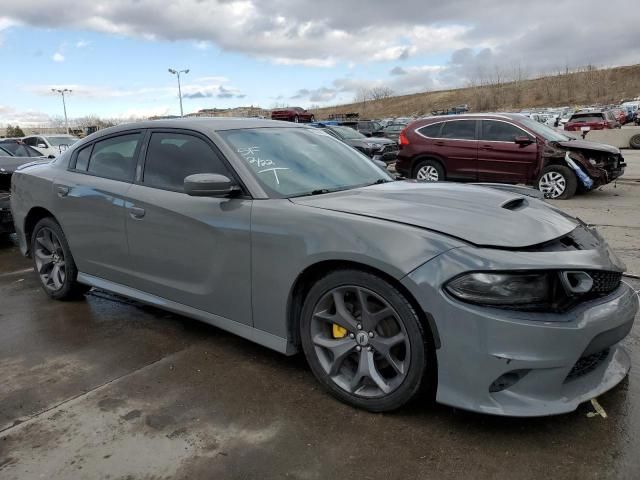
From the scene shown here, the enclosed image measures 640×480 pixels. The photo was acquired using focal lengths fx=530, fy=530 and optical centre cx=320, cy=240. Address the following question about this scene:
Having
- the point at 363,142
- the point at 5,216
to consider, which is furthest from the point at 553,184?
the point at 5,216

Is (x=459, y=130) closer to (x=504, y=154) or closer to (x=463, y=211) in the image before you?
(x=504, y=154)

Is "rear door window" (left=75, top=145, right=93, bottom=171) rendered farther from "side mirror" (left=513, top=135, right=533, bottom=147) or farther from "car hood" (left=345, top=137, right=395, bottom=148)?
"car hood" (left=345, top=137, right=395, bottom=148)

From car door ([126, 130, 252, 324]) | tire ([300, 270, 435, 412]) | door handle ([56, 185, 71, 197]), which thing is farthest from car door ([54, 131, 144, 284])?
tire ([300, 270, 435, 412])

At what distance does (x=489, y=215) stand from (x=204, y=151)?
1.82 meters

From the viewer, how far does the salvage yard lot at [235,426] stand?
232 centimetres

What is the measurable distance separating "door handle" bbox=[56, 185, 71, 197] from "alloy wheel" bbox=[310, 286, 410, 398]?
2.59 meters

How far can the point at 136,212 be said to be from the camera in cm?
362

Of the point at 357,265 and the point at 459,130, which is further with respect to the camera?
the point at 459,130

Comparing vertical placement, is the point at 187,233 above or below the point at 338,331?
above

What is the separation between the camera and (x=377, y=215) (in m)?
2.68

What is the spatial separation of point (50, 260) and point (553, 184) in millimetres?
8579

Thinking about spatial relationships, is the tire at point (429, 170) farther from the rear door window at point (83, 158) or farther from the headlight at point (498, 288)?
the headlight at point (498, 288)

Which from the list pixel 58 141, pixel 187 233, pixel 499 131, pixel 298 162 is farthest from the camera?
pixel 58 141

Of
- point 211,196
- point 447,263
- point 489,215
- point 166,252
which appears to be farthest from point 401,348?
point 166,252
